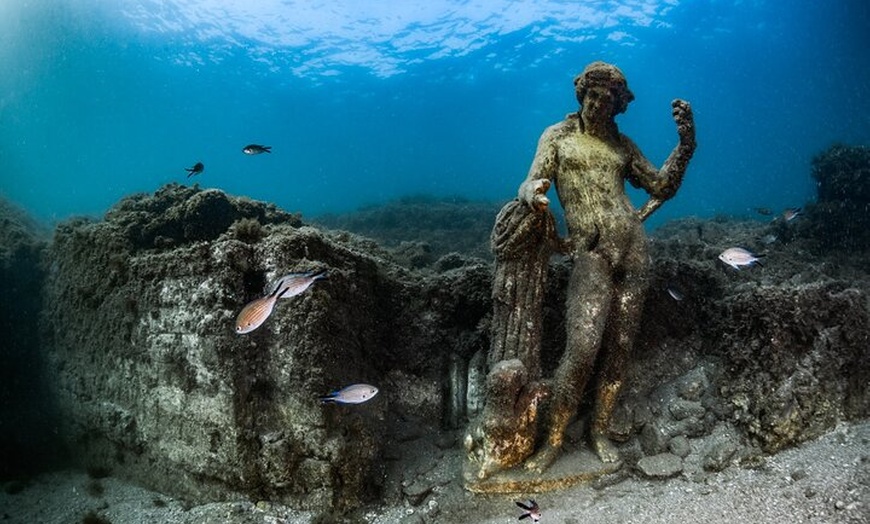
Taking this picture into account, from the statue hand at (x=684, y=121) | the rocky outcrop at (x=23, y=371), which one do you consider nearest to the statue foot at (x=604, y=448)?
the statue hand at (x=684, y=121)

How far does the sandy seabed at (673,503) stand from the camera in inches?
132

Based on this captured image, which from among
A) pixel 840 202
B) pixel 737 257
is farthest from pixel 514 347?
pixel 840 202

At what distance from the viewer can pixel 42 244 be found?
926 cm

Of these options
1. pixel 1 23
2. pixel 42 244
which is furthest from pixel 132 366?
pixel 1 23

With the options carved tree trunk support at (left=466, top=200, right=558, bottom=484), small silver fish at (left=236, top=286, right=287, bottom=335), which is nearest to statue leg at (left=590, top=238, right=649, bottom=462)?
carved tree trunk support at (left=466, top=200, right=558, bottom=484)

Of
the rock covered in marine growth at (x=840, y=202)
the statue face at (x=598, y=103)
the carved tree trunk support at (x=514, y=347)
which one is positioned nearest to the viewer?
the carved tree trunk support at (x=514, y=347)

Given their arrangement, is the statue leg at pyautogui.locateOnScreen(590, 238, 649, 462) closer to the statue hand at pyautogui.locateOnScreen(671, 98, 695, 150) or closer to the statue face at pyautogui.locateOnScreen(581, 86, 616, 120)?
the statue hand at pyautogui.locateOnScreen(671, 98, 695, 150)

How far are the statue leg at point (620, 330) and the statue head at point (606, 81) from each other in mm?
1543

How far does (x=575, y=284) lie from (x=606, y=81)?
2095 millimetres

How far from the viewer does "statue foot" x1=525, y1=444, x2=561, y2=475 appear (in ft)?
13.7

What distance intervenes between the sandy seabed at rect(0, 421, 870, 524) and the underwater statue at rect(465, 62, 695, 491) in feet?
1.01

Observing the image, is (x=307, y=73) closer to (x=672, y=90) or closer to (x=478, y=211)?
(x=478, y=211)

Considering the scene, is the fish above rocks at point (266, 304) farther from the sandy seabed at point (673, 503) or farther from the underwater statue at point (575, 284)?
the sandy seabed at point (673, 503)

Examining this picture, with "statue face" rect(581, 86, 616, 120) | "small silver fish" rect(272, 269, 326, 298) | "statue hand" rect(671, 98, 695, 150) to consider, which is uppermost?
"statue face" rect(581, 86, 616, 120)
